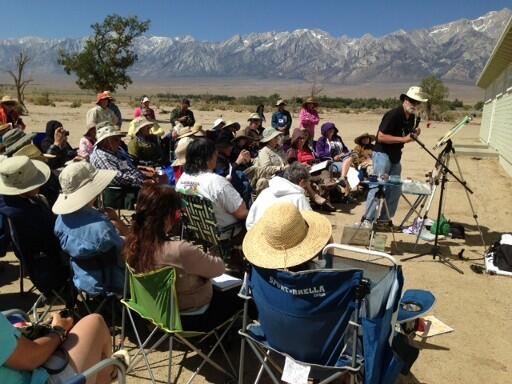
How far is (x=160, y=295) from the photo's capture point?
279 centimetres

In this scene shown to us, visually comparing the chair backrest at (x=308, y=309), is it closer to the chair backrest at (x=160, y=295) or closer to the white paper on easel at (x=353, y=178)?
the chair backrest at (x=160, y=295)

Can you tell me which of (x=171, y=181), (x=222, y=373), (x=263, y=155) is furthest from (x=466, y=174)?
(x=222, y=373)

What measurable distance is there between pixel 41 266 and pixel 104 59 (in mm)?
30182

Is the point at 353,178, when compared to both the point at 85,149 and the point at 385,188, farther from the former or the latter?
the point at 85,149

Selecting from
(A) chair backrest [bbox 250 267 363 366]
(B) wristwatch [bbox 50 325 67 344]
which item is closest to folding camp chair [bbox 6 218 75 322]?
(B) wristwatch [bbox 50 325 67 344]

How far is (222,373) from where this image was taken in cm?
332

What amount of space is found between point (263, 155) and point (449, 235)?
2753 mm

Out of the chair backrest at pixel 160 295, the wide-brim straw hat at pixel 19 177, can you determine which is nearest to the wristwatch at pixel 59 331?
the chair backrest at pixel 160 295

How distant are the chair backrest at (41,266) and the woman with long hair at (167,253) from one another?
3.31 ft

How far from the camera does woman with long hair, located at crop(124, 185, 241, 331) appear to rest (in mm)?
2818

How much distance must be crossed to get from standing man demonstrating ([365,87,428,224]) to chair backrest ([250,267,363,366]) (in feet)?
12.2

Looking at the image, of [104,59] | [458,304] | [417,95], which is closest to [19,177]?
[458,304]

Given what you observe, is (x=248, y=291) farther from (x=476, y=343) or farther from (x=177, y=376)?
(x=476, y=343)

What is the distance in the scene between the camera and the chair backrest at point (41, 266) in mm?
3504
